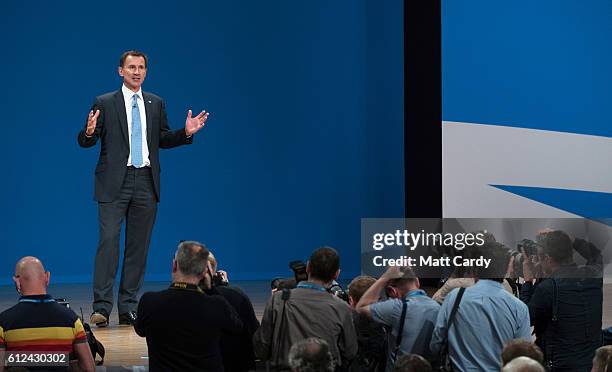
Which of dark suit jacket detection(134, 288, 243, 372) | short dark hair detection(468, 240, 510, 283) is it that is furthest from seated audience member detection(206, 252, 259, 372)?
short dark hair detection(468, 240, 510, 283)

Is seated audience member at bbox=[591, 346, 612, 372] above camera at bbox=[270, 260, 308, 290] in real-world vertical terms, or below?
below

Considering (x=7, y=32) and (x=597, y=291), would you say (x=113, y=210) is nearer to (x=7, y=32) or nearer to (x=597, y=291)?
(x=597, y=291)

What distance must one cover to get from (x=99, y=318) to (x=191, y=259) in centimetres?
207

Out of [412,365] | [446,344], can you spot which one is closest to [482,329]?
[446,344]

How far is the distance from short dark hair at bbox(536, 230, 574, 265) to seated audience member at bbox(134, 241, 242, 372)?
147 cm

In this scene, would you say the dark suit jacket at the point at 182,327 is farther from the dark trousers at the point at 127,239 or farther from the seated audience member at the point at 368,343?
the dark trousers at the point at 127,239

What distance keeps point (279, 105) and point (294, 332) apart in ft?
18.5

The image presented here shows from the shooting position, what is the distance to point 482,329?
14.3ft

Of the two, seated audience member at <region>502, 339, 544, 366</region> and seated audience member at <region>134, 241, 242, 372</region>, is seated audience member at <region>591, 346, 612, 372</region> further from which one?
seated audience member at <region>134, 241, 242, 372</region>

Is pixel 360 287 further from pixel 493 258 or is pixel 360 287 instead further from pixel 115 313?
pixel 115 313

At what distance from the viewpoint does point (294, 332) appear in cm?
432

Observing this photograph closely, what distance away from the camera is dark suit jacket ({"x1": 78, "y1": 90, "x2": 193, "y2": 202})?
6188 millimetres

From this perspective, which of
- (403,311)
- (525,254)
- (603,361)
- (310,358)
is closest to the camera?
(310,358)

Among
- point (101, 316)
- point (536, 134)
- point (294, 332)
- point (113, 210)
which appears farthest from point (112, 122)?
point (536, 134)
